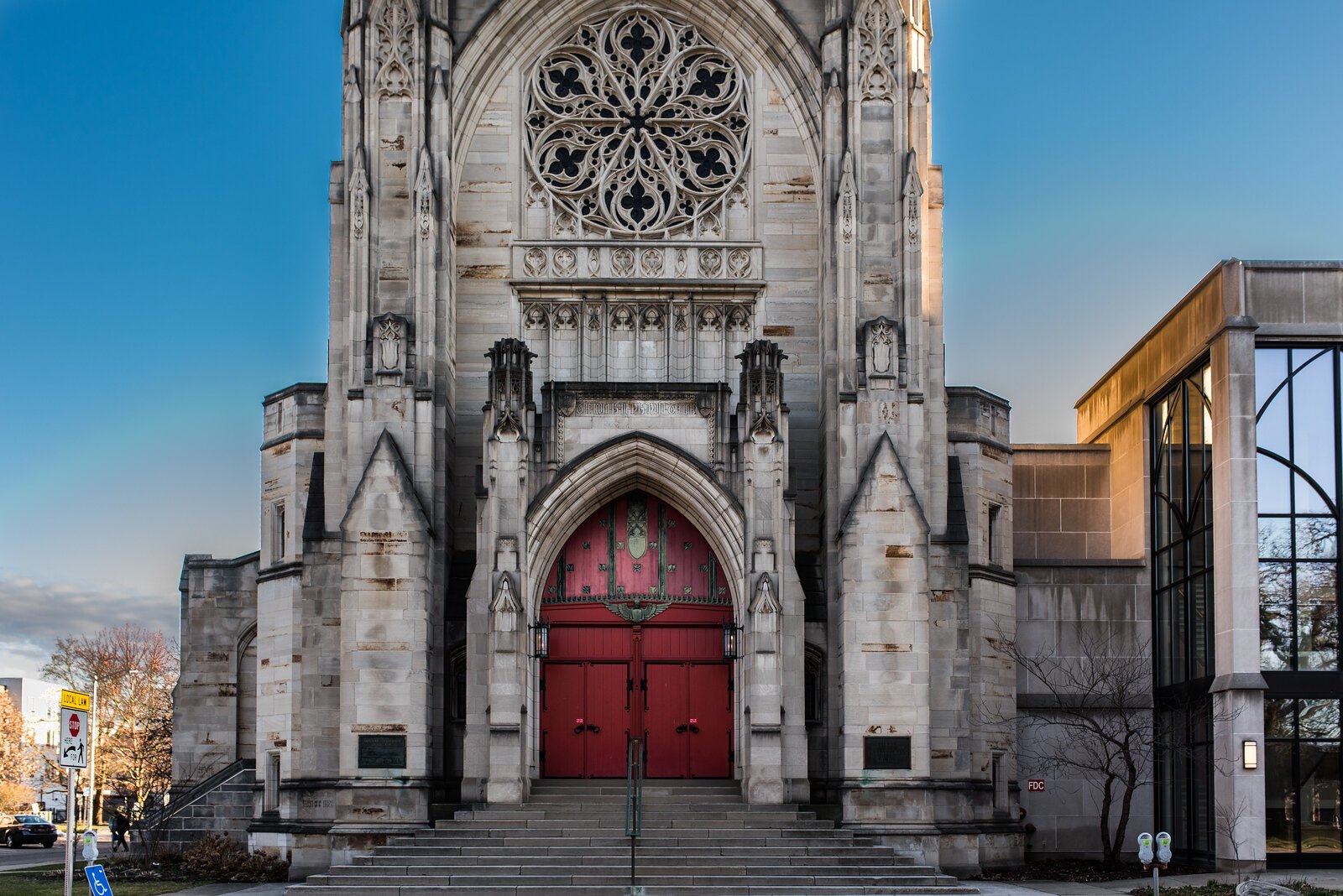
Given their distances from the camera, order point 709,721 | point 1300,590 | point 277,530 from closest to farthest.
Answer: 1. point 1300,590
2. point 709,721
3. point 277,530

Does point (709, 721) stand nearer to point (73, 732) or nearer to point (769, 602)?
point (769, 602)

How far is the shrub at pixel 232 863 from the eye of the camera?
27031 millimetres

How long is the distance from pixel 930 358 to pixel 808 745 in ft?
23.2

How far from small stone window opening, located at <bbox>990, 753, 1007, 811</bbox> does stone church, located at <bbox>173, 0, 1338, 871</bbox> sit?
7 centimetres

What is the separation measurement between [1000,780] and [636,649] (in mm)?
7284

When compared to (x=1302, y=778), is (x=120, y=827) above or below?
below

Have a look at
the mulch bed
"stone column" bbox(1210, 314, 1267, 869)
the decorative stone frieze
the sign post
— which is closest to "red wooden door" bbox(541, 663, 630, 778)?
the mulch bed

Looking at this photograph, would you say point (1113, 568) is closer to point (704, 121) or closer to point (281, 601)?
point (704, 121)

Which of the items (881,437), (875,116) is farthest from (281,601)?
(875,116)

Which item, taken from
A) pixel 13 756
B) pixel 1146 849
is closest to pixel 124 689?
pixel 13 756

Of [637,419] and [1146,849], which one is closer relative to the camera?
[1146,849]

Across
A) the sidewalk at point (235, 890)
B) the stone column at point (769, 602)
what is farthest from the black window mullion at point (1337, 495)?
the sidewalk at point (235, 890)

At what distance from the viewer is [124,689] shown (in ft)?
215

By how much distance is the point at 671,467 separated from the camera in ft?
87.4
